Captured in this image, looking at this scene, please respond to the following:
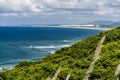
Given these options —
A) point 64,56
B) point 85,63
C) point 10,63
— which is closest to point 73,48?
point 64,56

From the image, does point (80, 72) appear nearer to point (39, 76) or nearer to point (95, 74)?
point (95, 74)

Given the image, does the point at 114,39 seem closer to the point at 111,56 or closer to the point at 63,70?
the point at 111,56

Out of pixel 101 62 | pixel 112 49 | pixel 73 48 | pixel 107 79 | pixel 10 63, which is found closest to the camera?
pixel 107 79

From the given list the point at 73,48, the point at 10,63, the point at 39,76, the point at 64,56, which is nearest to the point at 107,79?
the point at 39,76

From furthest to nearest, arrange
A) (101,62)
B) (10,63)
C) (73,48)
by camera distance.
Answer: (10,63) < (73,48) < (101,62)

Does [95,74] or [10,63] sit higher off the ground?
[95,74]

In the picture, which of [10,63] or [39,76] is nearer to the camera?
[39,76]

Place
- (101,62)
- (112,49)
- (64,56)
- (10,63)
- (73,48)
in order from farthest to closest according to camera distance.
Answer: (10,63), (73,48), (64,56), (112,49), (101,62)

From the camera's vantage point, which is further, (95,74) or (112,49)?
(112,49)

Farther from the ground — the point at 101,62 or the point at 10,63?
the point at 101,62

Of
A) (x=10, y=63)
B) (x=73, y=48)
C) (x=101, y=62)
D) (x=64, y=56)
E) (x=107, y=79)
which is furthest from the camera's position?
(x=10, y=63)
